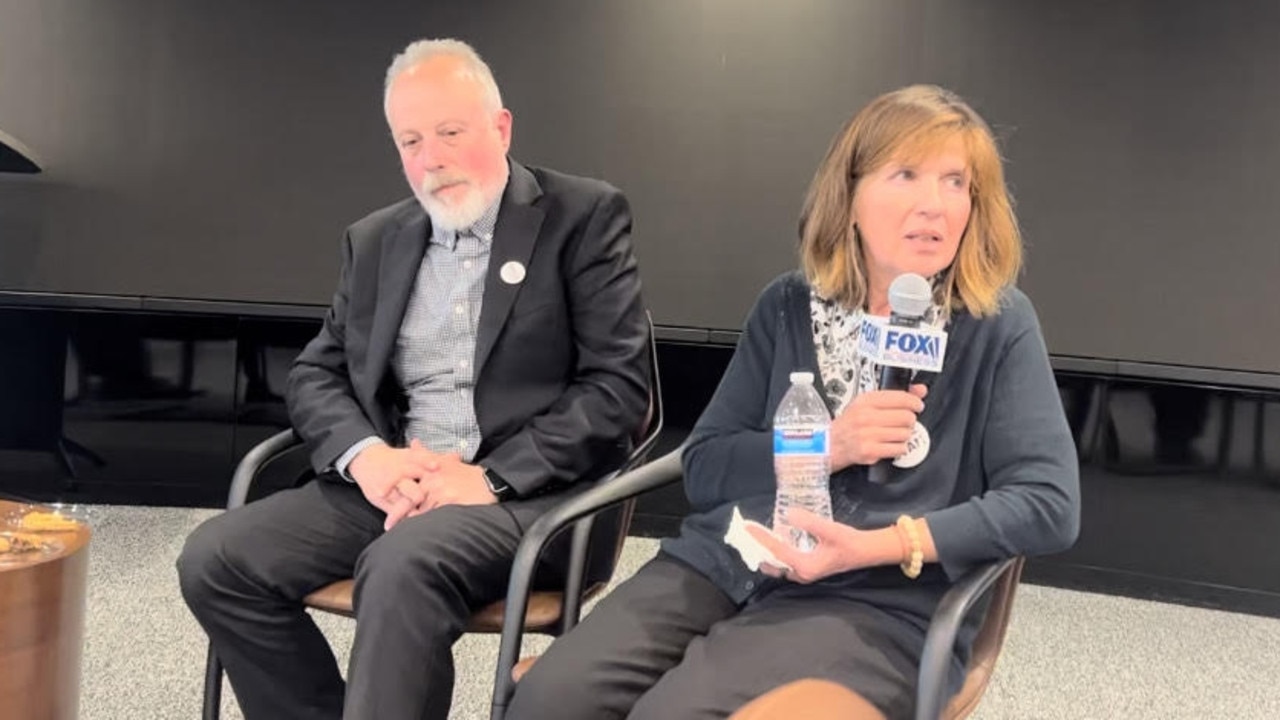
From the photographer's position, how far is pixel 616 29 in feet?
14.5

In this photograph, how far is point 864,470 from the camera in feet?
5.90

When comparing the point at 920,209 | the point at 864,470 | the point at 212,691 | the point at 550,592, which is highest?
the point at 920,209

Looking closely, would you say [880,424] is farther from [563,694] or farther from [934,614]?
[563,694]

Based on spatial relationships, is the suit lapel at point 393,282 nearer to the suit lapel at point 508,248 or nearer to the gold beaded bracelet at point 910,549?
the suit lapel at point 508,248

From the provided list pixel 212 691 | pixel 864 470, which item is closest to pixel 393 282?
pixel 212 691

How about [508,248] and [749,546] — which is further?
[508,248]

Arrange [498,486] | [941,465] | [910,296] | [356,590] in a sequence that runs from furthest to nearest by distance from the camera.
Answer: [498,486] < [356,590] < [941,465] < [910,296]

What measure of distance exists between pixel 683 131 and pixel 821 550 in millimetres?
2963

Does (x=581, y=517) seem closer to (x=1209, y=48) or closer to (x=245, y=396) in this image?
(x=245, y=396)

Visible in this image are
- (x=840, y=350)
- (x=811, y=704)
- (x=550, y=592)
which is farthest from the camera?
(x=550, y=592)

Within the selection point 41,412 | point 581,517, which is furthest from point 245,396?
point 581,517

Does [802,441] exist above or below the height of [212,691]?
above

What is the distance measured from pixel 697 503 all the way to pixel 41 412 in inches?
134

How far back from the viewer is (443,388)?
Answer: 237cm
